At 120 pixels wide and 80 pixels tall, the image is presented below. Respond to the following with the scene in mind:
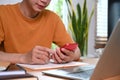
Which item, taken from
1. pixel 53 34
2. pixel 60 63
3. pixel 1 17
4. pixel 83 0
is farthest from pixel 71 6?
pixel 60 63

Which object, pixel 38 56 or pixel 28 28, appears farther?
pixel 28 28

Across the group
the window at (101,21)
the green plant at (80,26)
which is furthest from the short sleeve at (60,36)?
the window at (101,21)

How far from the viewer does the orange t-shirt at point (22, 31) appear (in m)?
1.58

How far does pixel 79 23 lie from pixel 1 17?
135 centimetres

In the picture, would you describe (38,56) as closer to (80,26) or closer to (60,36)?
(60,36)

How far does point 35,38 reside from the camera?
1.63 meters

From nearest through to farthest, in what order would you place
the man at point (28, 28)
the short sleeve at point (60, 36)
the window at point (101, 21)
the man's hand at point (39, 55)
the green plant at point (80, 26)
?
the man's hand at point (39, 55)
the man at point (28, 28)
the short sleeve at point (60, 36)
the green plant at point (80, 26)
the window at point (101, 21)

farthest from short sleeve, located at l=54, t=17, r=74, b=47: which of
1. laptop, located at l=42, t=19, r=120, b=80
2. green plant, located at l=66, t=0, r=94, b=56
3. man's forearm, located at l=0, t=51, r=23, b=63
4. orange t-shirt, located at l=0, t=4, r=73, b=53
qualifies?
green plant, located at l=66, t=0, r=94, b=56

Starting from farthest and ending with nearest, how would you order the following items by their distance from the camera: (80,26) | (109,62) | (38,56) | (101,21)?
(101,21), (80,26), (38,56), (109,62)

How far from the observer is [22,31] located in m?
1.60

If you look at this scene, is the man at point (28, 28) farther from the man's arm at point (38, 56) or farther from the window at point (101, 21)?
the window at point (101, 21)

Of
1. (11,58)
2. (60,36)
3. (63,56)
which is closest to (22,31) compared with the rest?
(60,36)

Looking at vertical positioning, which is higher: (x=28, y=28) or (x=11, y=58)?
(x=28, y=28)

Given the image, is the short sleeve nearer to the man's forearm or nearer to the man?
the man
